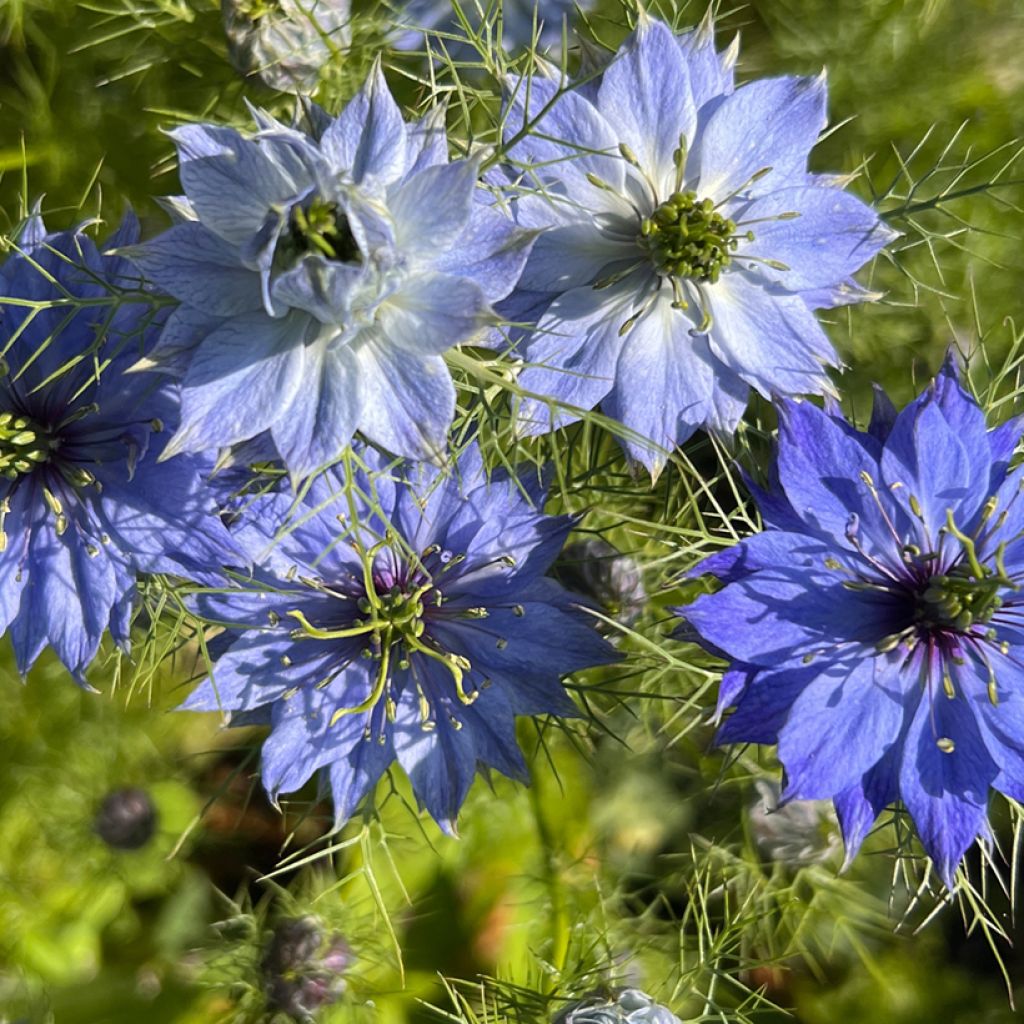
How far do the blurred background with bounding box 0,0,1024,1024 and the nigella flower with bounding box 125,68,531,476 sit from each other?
3.15 feet

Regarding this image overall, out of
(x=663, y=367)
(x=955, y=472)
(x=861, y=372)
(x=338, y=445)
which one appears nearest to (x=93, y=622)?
(x=338, y=445)

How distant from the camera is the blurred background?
224 cm

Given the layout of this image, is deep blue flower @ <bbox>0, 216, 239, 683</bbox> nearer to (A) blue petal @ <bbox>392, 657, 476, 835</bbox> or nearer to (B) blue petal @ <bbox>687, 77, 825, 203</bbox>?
(A) blue petal @ <bbox>392, 657, 476, 835</bbox>

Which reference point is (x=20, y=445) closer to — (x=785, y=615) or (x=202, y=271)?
(x=202, y=271)

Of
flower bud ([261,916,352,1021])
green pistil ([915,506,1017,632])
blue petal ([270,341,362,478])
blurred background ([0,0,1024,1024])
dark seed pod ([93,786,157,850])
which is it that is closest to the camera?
blue petal ([270,341,362,478])

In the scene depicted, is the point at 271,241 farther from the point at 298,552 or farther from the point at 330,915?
the point at 330,915

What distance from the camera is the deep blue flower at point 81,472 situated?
59.0 inches

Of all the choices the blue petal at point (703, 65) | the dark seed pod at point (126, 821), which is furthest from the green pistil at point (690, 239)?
the dark seed pod at point (126, 821)

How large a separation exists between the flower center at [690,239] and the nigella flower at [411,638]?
390mm

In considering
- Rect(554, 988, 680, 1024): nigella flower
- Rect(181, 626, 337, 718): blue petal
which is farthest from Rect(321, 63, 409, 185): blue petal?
Rect(554, 988, 680, 1024): nigella flower

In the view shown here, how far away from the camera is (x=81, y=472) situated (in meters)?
1.53

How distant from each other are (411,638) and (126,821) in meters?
1.26

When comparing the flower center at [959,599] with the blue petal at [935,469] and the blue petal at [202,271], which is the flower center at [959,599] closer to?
the blue petal at [935,469]

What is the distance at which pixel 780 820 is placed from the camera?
2004 mm
